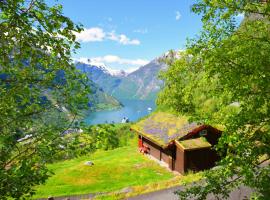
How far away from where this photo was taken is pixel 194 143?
135 ft

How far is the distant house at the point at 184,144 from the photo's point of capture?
4106 centimetres

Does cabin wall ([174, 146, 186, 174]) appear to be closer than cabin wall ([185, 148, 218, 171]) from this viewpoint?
Yes

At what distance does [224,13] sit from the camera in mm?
12570

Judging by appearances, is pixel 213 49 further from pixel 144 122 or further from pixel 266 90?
pixel 144 122

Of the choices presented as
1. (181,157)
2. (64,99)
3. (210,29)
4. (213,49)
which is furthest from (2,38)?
(181,157)

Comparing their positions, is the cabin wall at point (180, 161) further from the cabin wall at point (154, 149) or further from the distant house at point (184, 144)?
the cabin wall at point (154, 149)

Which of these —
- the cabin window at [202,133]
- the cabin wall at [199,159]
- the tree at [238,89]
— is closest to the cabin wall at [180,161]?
the cabin wall at [199,159]

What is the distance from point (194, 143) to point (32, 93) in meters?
35.1

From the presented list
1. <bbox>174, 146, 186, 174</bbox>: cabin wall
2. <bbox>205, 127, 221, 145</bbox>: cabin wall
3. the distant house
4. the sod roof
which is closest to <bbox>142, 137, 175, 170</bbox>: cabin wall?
the distant house

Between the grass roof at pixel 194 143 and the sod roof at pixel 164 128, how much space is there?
1.34 metres

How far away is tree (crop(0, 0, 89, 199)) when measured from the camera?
6.51 metres

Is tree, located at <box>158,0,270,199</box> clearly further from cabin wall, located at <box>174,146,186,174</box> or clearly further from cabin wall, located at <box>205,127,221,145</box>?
cabin wall, located at <box>205,127,221,145</box>

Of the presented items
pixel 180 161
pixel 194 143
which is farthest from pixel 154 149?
pixel 194 143

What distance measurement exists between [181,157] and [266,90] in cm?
3140
